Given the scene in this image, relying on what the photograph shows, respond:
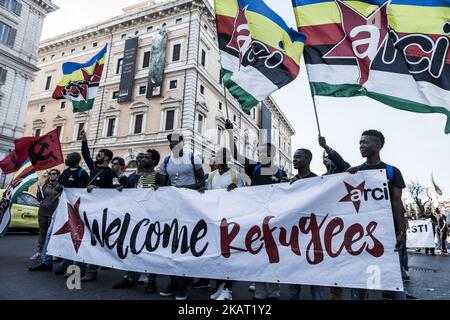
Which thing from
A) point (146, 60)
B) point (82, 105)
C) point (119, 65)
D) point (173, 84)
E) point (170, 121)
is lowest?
point (82, 105)

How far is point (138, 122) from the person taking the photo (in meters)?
29.0

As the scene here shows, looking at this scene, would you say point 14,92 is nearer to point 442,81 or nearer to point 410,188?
point 442,81

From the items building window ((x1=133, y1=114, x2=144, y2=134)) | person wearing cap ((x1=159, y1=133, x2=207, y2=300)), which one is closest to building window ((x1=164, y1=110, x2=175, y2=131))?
building window ((x1=133, y1=114, x2=144, y2=134))

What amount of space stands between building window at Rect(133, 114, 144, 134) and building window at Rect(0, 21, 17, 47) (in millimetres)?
13226

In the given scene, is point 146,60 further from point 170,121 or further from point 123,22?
point 170,121

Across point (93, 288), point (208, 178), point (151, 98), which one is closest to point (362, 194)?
point (208, 178)

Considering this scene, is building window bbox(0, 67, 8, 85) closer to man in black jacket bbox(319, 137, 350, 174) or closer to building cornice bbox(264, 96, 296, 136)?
building cornice bbox(264, 96, 296, 136)

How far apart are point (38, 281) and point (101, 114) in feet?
96.3

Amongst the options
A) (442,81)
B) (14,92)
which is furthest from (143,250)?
(14,92)

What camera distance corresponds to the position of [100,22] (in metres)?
34.1

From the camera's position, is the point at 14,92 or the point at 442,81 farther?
the point at 14,92

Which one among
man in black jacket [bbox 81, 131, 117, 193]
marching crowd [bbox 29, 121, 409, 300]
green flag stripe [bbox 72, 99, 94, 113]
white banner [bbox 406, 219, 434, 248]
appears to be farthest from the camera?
white banner [bbox 406, 219, 434, 248]

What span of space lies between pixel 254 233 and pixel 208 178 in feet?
4.25

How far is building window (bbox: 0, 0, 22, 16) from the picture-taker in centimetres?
2788
